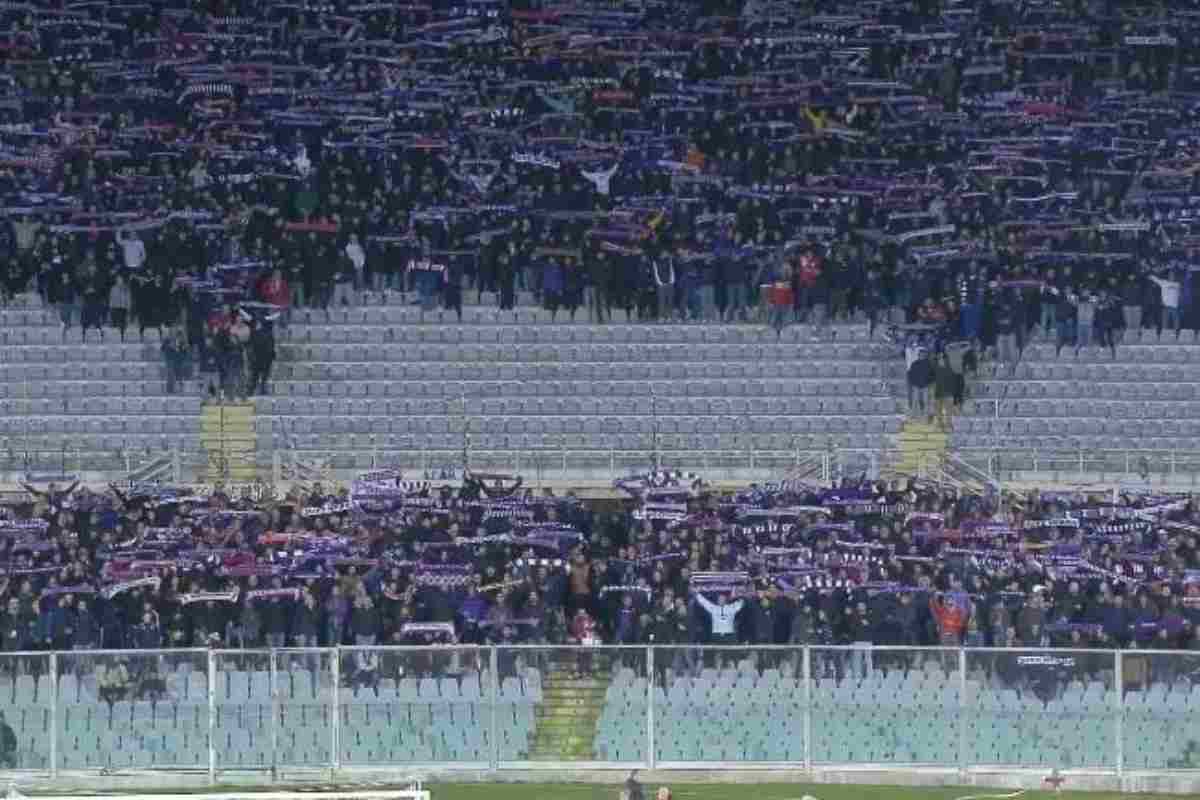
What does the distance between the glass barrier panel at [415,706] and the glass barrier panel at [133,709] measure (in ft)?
5.30

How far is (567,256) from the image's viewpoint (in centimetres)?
5328

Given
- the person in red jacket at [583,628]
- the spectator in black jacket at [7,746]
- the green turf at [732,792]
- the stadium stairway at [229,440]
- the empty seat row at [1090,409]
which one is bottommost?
the green turf at [732,792]

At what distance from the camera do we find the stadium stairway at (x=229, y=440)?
167 ft

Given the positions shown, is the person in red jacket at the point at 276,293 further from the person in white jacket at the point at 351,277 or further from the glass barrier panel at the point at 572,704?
the glass barrier panel at the point at 572,704

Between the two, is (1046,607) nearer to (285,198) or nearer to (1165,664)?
(1165,664)

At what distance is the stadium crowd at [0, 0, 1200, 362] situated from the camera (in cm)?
5306

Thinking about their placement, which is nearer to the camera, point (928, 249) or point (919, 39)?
point (928, 249)

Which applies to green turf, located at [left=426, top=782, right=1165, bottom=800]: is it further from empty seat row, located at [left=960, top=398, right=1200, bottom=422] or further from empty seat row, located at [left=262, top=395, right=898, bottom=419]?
empty seat row, located at [left=960, top=398, right=1200, bottom=422]

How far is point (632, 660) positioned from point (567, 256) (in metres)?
15.1

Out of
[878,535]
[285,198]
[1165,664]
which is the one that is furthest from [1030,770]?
Answer: [285,198]

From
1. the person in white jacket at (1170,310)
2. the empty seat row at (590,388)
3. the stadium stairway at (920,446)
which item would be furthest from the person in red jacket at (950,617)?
the person in white jacket at (1170,310)

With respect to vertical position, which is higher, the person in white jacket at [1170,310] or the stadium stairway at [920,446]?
the person in white jacket at [1170,310]

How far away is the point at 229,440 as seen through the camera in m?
51.4

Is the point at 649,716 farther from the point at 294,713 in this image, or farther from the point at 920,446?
the point at 920,446
